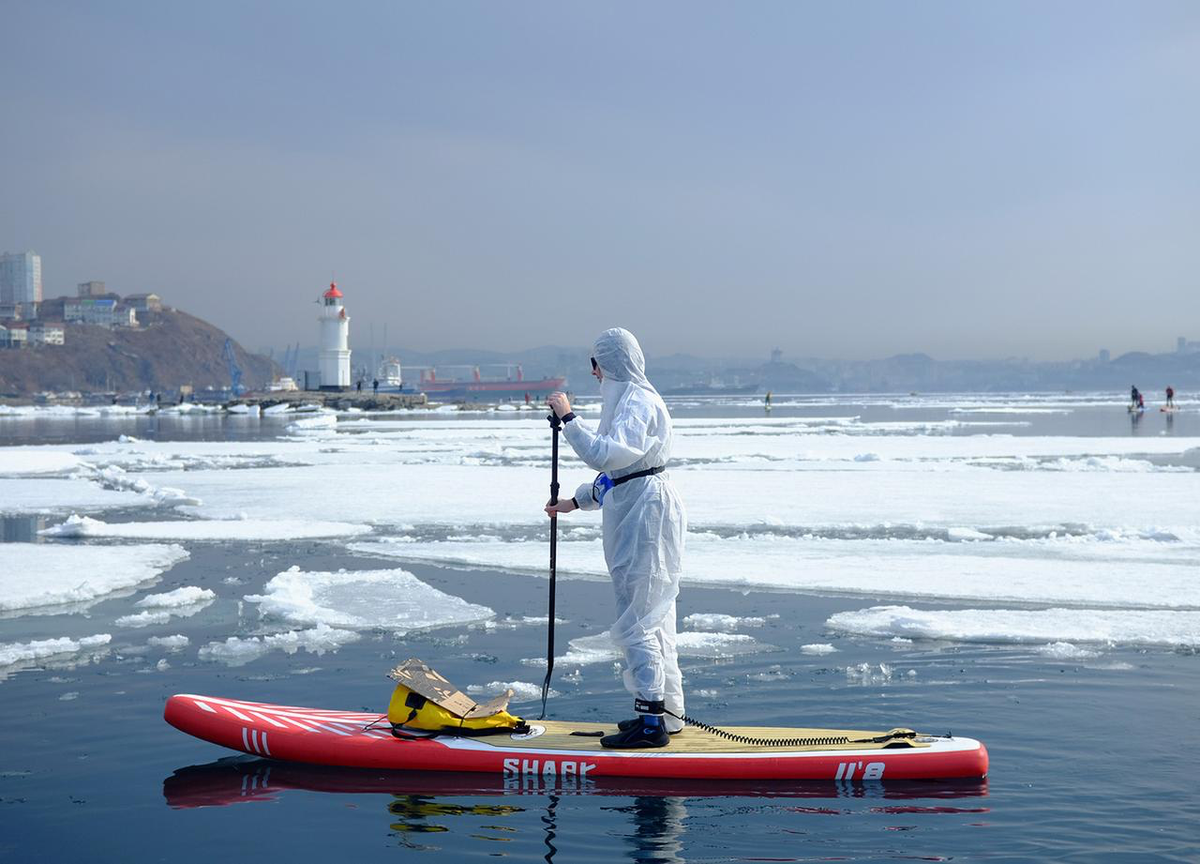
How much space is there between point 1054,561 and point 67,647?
340 inches

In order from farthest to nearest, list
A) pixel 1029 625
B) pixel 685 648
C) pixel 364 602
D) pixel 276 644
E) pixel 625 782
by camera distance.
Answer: pixel 364 602 < pixel 1029 625 < pixel 276 644 < pixel 685 648 < pixel 625 782

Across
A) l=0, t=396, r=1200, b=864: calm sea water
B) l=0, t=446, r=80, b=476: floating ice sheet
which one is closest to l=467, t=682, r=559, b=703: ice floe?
l=0, t=396, r=1200, b=864: calm sea water

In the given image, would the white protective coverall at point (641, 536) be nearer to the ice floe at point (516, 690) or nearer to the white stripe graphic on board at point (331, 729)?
the ice floe at point (516, 690)

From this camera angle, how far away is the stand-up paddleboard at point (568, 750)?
477 cm

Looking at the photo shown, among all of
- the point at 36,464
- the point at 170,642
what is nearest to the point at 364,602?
the point at 170,642

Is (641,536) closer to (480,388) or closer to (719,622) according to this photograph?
(719,622)

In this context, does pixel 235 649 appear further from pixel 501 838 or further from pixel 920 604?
pixel 920 604

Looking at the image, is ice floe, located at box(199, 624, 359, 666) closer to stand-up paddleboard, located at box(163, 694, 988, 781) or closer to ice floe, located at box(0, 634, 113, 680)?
ice floe, located at box(0, 634, 113, 680)

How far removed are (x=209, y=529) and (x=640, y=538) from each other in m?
9.65

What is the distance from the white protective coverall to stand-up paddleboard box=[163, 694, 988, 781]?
33cm

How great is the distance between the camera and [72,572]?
9.66m

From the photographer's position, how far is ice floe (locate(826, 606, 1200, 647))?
7250 mm

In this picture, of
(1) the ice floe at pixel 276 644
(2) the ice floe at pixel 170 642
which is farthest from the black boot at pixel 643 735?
(2) the ice floe at pixel 170 642

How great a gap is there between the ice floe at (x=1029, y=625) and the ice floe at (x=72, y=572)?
604 cm
